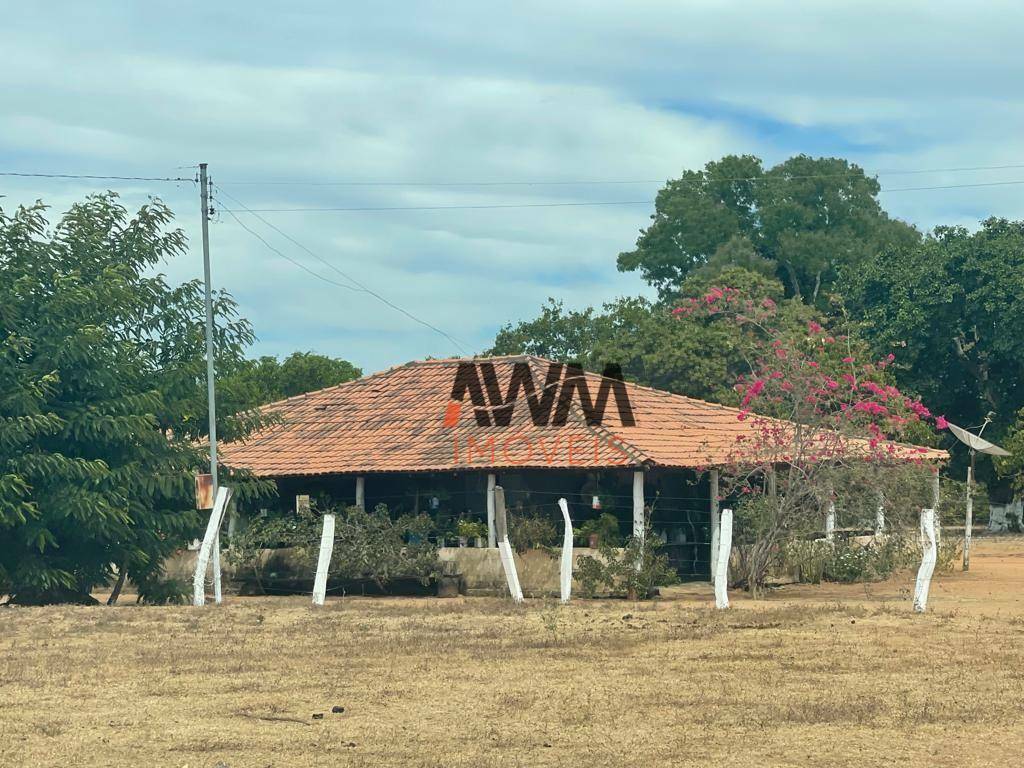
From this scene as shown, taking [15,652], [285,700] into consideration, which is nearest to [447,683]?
[285,700]

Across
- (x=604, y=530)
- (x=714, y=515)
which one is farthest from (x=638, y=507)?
(x=714, y=515)

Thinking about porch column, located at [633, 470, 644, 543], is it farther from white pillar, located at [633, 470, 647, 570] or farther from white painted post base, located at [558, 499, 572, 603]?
white painted post base, located at [558, 499, 572, 603]

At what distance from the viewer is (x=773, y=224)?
224 ft

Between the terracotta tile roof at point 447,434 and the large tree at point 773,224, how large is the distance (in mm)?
36472

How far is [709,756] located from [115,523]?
1347 centimetres

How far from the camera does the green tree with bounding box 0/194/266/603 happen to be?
829 inches

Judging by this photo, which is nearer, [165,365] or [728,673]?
[728,673]

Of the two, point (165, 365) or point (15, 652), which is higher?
point (165, 365)

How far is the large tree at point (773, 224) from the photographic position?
66.4m

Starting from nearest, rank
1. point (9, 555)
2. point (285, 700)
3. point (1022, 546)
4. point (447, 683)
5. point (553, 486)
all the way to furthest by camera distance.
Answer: point (285, 700), point (447, 683), point (9, 555), point (553, 486), point (1022, 546)

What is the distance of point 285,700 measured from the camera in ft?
39.5

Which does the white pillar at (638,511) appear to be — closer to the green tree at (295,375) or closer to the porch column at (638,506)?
the porch column at (638,506)

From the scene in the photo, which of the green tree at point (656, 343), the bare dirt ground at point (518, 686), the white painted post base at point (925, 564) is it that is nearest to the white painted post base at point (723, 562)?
the bare dirt ground at point (518, 686)

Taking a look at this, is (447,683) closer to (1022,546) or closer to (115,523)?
(115,523)
